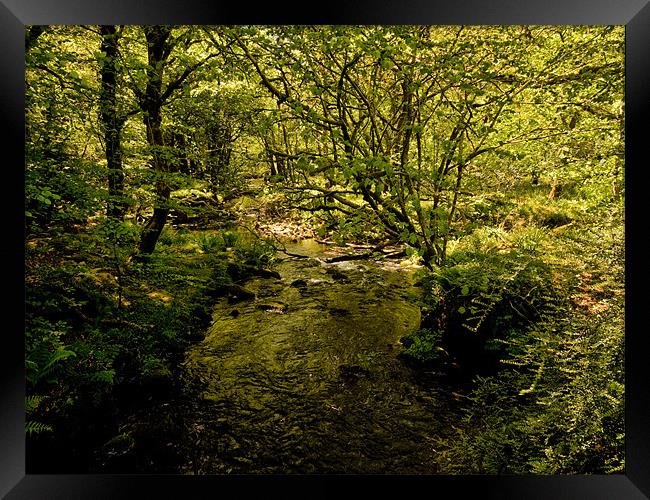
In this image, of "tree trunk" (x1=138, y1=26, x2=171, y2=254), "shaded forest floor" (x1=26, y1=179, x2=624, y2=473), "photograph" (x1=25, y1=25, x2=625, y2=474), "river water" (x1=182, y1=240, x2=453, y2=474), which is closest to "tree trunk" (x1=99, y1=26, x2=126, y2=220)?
"photograph" (x1=25, y1=25, x2=625, y2=474)

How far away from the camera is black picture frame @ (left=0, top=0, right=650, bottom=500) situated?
1557 mm

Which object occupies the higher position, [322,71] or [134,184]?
[322,71]

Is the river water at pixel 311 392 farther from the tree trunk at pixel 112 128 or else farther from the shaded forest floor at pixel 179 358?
the tree trunk at pixel 112 128

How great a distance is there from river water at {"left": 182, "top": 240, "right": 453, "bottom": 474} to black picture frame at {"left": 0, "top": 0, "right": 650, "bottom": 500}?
5.59 feet

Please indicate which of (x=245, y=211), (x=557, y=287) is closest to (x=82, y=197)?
(x=245, y=211)

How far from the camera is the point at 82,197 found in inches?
142

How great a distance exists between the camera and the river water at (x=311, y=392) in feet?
10.5

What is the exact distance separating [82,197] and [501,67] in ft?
14.4

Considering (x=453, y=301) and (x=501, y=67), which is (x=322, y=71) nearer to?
(x=501, y=67)

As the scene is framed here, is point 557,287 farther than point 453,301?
No

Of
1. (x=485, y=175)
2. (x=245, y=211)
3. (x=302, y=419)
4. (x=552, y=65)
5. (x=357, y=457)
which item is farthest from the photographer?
(x=245, y=211)
